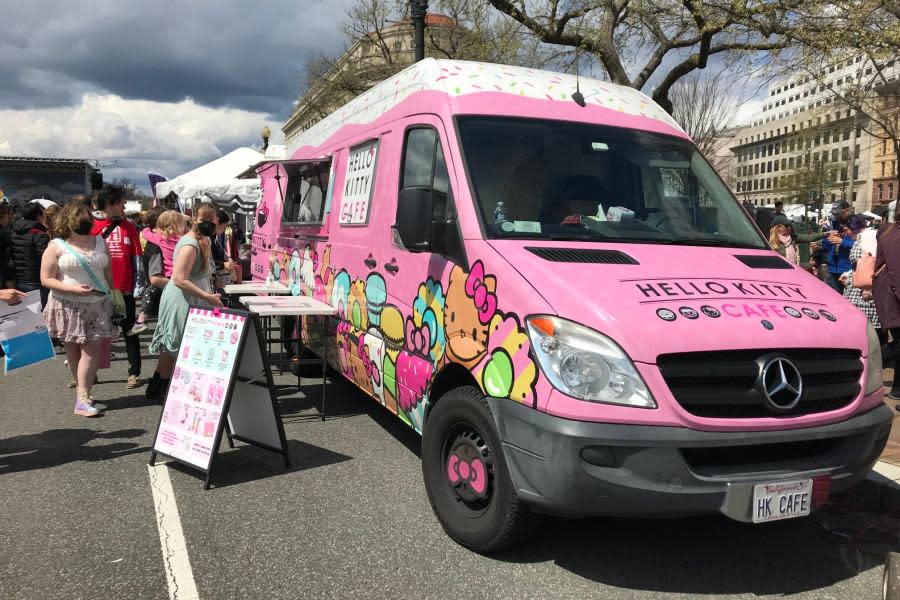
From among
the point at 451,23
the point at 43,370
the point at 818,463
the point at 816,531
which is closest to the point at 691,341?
the point at 818,463

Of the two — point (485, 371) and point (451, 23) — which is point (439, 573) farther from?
point (451, 23)

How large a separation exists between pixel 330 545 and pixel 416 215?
179 centimetres

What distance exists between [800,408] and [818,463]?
0.91ft

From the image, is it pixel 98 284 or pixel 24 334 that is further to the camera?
pixel 98 284

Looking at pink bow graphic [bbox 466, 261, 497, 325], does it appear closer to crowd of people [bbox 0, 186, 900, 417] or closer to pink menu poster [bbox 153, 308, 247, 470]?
pink menu poster [bbox 153, 308, 247, 470]

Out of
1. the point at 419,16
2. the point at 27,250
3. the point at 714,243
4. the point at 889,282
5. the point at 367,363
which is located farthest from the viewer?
the point at 419,16

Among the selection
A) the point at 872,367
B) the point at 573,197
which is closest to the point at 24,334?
the point at 573,197

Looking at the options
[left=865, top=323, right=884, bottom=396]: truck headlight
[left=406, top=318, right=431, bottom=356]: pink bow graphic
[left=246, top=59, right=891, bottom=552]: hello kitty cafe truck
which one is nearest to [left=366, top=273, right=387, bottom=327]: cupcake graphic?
[left=246, top=59, right=891, bottom=552]: hello kitty cafe truck

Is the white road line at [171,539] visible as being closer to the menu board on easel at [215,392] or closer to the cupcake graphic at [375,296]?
the menu board on easel at [215,392]

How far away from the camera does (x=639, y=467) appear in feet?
9.41

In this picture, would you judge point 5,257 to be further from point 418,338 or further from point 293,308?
point 418,338

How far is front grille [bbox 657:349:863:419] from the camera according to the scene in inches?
115

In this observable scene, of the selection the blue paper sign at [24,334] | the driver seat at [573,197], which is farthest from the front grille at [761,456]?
the blue paper sign at [24,334]

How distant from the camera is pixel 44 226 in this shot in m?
9.02
